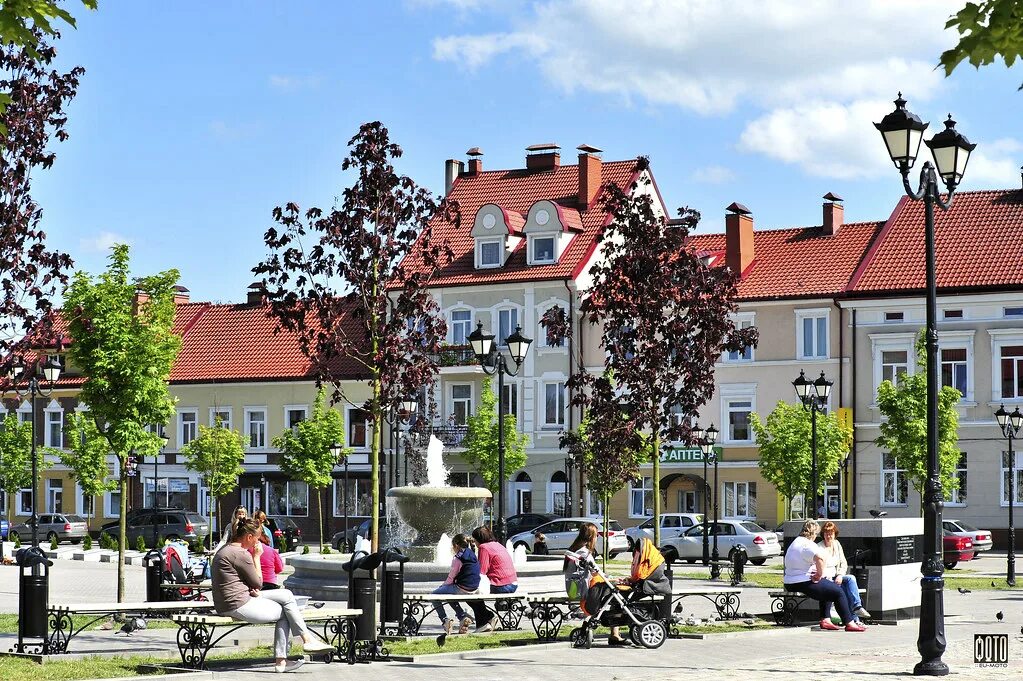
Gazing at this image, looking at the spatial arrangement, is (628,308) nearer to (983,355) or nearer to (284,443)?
(983,355)

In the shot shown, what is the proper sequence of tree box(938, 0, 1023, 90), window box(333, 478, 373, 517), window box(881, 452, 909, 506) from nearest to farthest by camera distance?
tree box(938, 0, 1023, 90), window box(881, 452, 909, 506), window box(333, 478, 373, 517)

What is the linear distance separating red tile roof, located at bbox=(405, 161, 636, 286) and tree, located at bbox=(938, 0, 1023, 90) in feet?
154

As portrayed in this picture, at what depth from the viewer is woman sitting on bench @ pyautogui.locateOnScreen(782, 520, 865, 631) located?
19.1 meters

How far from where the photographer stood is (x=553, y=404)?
57.9 metres

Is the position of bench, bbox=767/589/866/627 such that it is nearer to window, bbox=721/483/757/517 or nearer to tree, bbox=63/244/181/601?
tree, bbox=63/244/181/601

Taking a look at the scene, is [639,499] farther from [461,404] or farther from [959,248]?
[959,248]

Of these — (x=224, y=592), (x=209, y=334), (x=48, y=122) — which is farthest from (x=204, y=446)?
(x=224, y=592)

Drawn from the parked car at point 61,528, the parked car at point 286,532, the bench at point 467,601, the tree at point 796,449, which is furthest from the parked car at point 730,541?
the parked car at point 61,528

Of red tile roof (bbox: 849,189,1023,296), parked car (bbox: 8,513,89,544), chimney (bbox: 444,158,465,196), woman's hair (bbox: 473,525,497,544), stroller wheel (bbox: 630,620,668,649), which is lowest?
parked car (bbox: 8,513,89,544)

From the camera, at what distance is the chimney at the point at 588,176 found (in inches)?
2339

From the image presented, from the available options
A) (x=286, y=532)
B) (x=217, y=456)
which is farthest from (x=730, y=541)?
(x=217, y=456)

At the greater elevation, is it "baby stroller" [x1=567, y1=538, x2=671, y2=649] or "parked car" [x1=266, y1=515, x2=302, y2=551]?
"baby stroller" [x1=567, y1=538, x2=671, y2=649]

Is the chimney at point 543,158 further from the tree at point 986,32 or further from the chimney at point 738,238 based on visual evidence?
the tree at point 986,32

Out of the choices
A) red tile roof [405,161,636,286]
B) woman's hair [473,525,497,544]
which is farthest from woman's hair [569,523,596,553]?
red tile roof [405,161,636,286]
